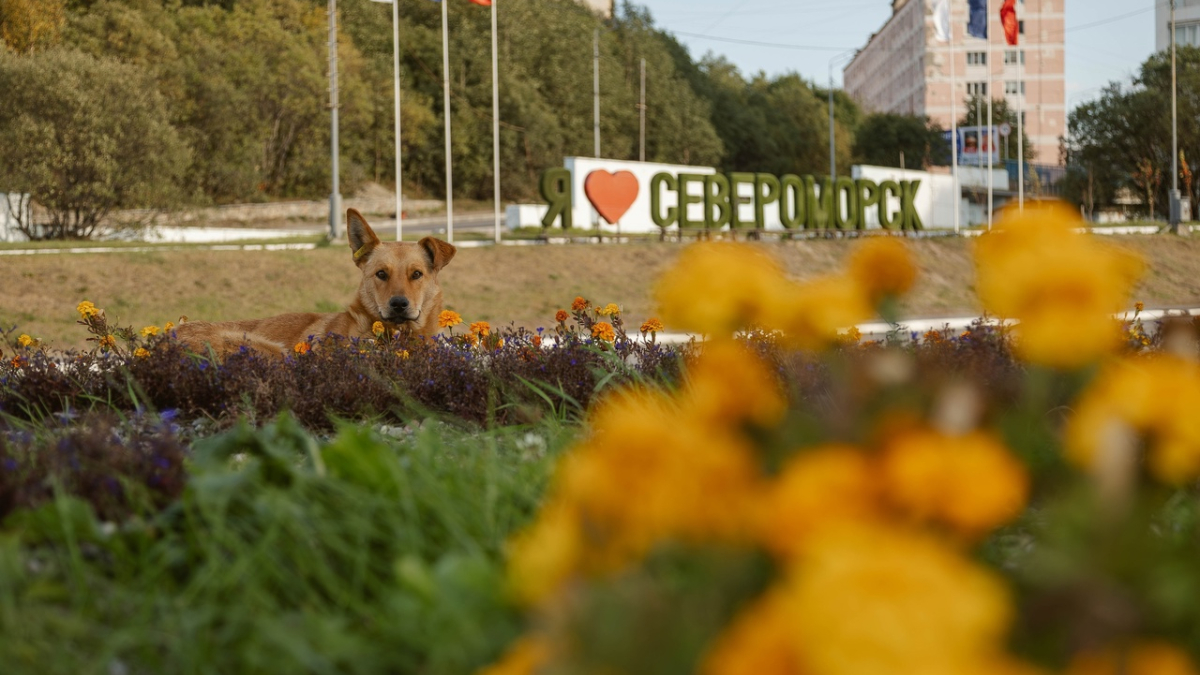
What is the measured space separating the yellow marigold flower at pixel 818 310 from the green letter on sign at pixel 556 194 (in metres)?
32.1

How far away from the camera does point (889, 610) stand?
1.06 meters

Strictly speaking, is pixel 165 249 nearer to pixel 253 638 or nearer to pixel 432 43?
pixel 253 638

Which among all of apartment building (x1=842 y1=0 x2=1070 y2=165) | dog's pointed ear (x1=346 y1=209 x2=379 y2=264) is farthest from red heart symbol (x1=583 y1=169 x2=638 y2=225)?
apartment building (x1=842 y1=0 x2=1070 y2=165)

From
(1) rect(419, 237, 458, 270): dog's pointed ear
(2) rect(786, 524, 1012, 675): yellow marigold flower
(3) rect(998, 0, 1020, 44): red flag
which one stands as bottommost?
(2) rect(786, 524, 1012, 675): yellow marigold flower

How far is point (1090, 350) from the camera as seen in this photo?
1.55 metres

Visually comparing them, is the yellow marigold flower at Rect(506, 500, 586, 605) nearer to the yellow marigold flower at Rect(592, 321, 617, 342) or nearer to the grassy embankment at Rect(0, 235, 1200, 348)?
the yellow marigold flower at Rect(592, 321, 617, 342)

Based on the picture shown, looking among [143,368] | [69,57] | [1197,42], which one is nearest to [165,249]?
[69,57]

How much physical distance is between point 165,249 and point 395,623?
26387mm

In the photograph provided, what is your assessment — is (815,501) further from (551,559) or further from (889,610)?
(551,559)

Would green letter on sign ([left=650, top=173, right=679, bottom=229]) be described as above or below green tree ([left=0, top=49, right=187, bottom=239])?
below

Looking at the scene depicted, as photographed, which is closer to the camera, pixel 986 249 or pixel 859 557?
pixel 859 557

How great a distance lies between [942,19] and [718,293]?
149 feet

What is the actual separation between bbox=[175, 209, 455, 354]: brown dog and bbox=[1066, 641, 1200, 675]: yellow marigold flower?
664 cm

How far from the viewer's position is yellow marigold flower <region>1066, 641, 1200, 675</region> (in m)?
1.26
